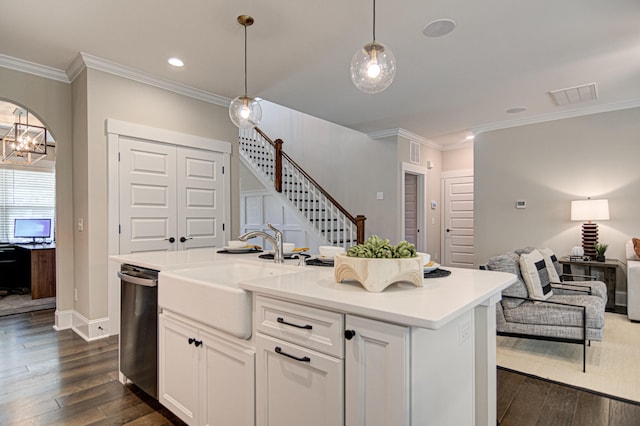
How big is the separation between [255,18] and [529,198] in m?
4.80

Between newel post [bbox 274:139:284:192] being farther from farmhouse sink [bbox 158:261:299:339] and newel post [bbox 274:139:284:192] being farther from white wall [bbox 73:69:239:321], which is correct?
farmhouse sink [bbox 158:261:299:339]

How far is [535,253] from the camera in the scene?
11.0 ft

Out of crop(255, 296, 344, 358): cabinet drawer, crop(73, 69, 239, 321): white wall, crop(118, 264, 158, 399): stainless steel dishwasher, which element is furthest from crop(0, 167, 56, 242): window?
crop(255, 296, 344, 358): cabinet drawer

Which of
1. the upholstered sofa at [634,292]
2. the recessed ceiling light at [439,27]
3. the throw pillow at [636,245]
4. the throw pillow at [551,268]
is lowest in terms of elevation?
the upholstered sofa at [634,292]

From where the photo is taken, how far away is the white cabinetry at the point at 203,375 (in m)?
1.51

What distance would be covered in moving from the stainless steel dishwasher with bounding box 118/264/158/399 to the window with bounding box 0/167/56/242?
5166 mm

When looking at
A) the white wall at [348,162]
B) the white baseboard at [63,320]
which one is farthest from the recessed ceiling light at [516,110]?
the white baseboard at [63,320]

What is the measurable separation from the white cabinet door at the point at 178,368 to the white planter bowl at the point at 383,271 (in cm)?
95

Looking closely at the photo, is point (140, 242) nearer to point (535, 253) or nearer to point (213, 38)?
point (213, 38)

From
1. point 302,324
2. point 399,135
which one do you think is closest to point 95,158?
point 302,324

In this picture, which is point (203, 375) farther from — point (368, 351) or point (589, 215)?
point (589, 215)

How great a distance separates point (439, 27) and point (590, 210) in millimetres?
3404

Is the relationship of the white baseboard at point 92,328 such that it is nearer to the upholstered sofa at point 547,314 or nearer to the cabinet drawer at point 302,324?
the cabinet drawer at point 302,324

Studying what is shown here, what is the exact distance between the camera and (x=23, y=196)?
669 centimetres
